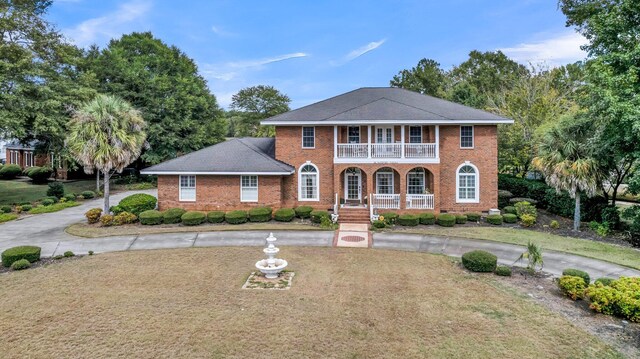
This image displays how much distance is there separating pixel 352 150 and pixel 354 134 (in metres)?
1.93

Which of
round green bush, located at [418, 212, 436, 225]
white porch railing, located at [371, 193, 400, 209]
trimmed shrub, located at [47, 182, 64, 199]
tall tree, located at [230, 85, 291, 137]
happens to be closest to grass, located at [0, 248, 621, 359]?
round green bush, located at [418, 212, 436, 225]

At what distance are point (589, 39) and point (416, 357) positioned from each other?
20381 millimetres

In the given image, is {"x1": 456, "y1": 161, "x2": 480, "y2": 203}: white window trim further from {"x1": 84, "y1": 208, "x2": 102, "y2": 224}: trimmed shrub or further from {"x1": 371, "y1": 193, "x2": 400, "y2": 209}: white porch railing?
{"x1": 84, "y1": 208, "x2": 102, "y2": 224}: trimmed shrub

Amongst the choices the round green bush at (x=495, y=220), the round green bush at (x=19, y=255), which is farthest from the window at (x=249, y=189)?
the round green bush at (x=495, y=220)

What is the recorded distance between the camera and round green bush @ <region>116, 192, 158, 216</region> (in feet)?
70.9

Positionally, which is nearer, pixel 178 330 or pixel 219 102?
pixel 178 330

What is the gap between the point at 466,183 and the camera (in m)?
23.1

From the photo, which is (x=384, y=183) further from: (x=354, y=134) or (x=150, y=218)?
(x=150, y=218)

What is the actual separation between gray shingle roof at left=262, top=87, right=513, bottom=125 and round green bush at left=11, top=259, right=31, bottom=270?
14.3 m

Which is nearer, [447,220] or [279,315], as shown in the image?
[279,315]

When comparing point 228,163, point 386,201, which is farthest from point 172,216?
point 386,201

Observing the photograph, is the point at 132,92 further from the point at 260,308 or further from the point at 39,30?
the point at 260,308

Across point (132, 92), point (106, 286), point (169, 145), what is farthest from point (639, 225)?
point (132, 92)

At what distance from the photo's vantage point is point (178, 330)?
8633mm
